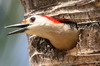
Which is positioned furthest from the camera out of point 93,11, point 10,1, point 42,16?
point 10,1

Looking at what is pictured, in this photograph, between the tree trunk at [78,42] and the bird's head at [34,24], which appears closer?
the tree trunk at [78,42]

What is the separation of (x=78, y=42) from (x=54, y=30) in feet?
0.68

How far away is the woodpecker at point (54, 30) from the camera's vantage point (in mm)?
2266

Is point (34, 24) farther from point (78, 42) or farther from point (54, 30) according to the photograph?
point (78, 42)

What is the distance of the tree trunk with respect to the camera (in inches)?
84.0

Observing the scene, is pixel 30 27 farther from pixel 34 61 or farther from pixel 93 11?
pixel 93 11

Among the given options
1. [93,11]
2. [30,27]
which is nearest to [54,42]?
[30,27]

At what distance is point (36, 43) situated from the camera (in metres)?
2.43

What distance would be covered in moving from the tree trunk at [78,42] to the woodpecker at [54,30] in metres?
0.06

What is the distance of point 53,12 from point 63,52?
1.10 ft

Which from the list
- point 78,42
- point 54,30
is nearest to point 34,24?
point 54,30

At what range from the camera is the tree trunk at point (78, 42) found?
213 cm

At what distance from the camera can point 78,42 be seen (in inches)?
87.2

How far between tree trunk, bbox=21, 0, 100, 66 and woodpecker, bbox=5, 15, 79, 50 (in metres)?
0.06
